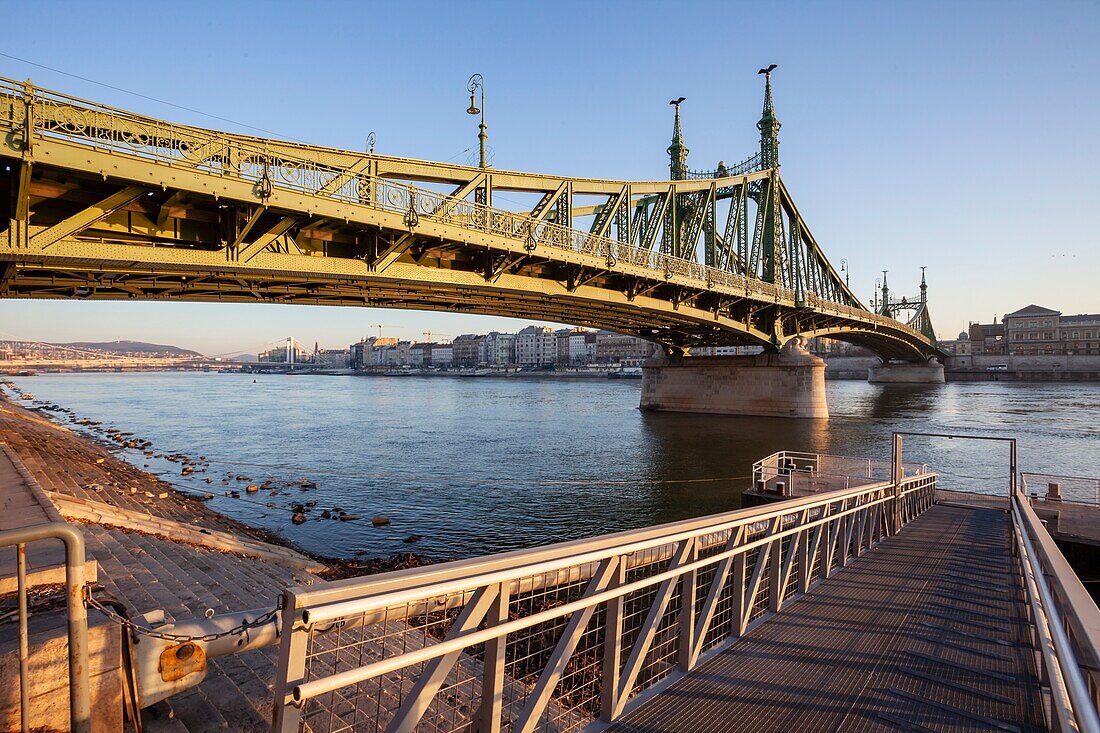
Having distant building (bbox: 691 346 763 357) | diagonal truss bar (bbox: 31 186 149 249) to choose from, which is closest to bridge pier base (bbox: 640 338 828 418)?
distant building (bbox: 691 346 763 357)

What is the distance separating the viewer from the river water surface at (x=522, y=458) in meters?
16.1

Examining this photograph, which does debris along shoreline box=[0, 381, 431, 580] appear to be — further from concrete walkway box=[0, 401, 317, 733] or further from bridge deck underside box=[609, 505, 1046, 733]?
bridge deck underside box=[609, 505, 1046, 733]

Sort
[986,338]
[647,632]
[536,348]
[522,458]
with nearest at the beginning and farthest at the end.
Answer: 1. [647,632]
2. [522,458]
3. [986,338]
4. [536,348]

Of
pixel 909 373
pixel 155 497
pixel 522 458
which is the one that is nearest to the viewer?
pixel 155 497

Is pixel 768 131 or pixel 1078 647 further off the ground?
pixel 768 131

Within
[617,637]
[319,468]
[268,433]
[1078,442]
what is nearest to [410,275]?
[319,468]

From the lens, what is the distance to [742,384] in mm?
43875

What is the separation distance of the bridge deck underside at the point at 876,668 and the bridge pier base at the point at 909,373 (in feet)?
339

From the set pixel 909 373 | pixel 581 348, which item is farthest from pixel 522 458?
pixel 581 348

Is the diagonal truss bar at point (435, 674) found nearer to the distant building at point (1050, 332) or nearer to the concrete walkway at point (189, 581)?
the concrete walkway at point (189, 581)

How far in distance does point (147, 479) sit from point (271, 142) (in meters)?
12.7

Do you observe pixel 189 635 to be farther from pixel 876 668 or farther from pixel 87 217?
pixel 87 217

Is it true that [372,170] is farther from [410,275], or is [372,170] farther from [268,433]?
[268,433]

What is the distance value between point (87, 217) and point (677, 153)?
43.3 meters
